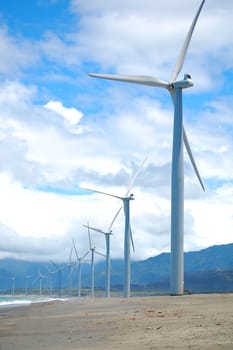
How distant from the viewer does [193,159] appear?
48844 millimetres

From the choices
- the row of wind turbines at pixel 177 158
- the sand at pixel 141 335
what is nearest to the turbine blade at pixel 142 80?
the row of wind turbines at pixel 177 158

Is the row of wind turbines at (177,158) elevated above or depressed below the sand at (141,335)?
above

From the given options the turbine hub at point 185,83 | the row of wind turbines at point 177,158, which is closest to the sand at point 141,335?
the row of wind turbines at point 177,158

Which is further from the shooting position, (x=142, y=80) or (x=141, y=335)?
(x=142, y=80)

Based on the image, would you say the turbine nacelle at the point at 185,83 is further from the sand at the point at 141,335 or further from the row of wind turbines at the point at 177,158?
the sand at the point at 141,335

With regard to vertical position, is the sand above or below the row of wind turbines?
below

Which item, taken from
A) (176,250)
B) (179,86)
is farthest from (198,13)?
(176,250)

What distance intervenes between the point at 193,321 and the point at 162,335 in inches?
139

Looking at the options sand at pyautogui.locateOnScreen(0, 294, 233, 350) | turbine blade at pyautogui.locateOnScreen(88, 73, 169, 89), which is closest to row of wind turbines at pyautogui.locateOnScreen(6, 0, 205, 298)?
turbine blade at pyautogui.locateOnScreen(88, 73, 169, 89)

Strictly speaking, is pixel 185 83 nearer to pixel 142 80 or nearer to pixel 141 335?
pixel 142 80

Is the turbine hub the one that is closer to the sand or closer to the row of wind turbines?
the row of wind turbines

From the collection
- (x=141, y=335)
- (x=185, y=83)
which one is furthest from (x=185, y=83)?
(x=141, y=335)

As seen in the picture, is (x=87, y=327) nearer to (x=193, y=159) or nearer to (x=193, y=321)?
(x=193, y=321)

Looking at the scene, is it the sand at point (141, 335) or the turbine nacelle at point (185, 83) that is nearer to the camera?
the sand at point (141, 335)
